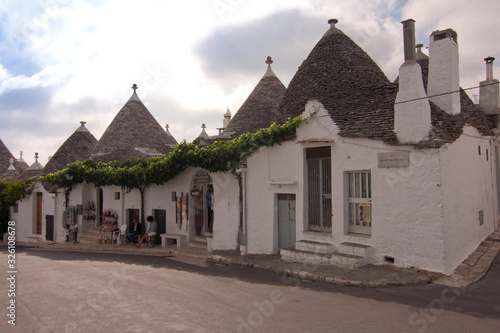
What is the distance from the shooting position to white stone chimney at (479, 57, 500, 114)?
48.0ft

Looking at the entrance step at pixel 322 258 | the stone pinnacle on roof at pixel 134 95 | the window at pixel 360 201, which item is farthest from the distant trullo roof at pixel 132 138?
the window at pixel 360 201

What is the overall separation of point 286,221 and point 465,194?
5.30m

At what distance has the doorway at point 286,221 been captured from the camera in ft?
38.1

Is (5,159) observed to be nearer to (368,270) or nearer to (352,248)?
(352,248)

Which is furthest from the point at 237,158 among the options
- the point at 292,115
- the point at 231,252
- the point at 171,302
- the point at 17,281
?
the point at 17,281

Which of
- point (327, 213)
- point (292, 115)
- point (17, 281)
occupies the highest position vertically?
point (292, 115)

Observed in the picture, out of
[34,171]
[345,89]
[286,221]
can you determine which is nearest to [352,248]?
[286,221]

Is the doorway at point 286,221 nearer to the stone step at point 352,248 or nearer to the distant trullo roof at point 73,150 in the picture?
the stone step at point 352,248

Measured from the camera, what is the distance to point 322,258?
9.74m

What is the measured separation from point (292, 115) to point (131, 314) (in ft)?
27.0

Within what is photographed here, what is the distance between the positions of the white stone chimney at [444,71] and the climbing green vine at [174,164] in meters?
4.10

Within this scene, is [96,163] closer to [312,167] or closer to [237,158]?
[237,158]

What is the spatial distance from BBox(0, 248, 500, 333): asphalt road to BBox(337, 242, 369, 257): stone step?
5.60ft

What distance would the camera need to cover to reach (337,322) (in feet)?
18.6
